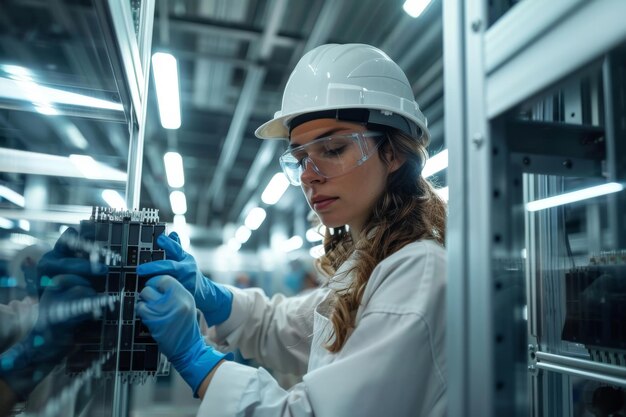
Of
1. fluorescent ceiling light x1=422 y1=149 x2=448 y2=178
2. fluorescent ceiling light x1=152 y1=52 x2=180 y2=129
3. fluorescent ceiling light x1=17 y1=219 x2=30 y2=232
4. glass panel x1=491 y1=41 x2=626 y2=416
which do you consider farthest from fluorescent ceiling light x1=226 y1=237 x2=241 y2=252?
fluorescent ceiling light x1=17 y1=219 x2=30 y2=232

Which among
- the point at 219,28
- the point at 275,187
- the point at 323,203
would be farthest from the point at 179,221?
the point at 323,203

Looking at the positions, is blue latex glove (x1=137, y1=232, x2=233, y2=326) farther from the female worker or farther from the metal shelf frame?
the metal shelf frame

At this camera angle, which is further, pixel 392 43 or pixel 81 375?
pixel 392 43

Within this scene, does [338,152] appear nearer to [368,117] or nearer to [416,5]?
[368,117]

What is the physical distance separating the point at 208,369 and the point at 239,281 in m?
6.41

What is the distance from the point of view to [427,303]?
3.57 ft

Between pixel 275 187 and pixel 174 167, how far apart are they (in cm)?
147

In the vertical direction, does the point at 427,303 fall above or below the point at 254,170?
below

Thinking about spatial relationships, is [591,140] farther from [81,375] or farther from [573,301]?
[81,375]

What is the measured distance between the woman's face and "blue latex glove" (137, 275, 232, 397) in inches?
20.6

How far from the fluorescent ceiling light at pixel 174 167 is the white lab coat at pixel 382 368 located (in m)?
4.18

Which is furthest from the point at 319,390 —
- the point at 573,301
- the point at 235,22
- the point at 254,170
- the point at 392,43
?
the point at 254,170

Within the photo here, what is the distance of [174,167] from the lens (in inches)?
213

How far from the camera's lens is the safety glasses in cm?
140
